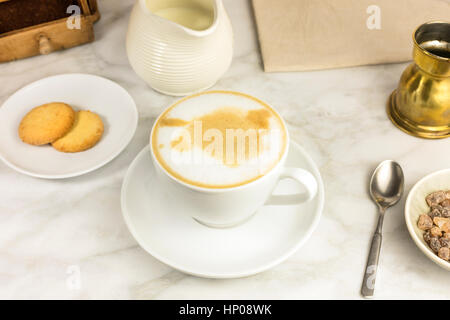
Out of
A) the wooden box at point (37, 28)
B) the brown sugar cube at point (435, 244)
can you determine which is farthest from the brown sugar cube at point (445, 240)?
the wooden box at point (37, 28)

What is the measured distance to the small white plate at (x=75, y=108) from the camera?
710mm

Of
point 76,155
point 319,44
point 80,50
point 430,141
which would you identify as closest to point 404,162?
point 430,141

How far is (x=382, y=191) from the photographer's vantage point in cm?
70

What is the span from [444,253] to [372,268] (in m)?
0.09

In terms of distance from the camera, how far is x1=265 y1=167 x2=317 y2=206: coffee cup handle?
0.57 metres

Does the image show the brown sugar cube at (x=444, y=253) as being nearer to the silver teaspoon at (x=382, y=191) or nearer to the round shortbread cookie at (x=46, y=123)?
the silver teaspoon at (x=382, y=191)

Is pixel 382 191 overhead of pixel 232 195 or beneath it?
beneath

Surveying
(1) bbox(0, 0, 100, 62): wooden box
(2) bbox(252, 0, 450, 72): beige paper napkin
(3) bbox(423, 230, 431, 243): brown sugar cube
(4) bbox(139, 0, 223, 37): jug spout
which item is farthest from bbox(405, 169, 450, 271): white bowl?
(1) bbox(0, 0, 100, 62): wooden box

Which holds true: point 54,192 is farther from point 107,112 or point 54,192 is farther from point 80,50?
point 80,50

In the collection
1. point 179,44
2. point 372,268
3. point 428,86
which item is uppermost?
point 179,44

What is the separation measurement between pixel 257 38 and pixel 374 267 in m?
0.53

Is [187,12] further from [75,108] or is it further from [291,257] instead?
[291,257]

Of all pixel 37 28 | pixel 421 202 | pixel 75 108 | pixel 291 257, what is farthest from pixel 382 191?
pixel 37 28
